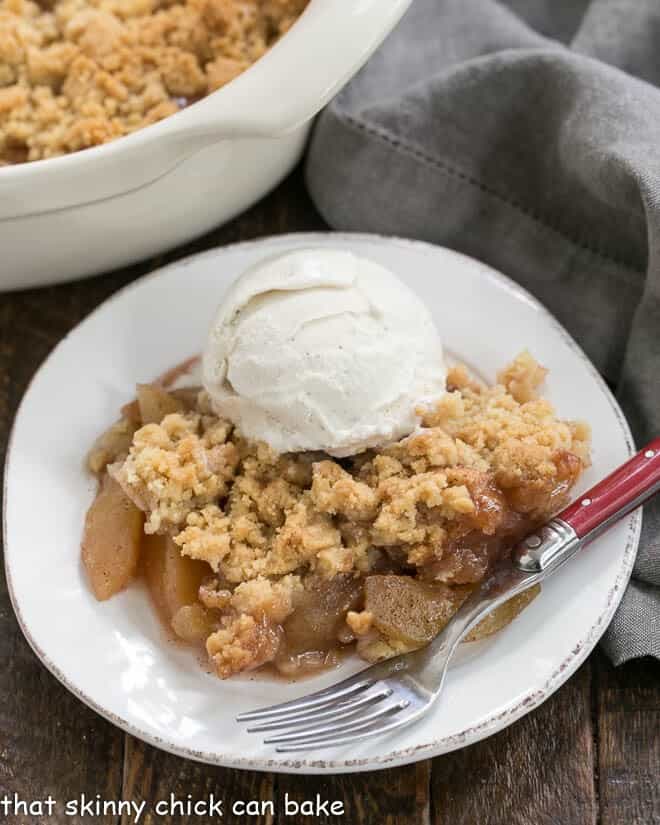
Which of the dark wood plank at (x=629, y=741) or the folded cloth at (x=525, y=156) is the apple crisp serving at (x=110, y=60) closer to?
the folded cloth at (x=525, y=156)

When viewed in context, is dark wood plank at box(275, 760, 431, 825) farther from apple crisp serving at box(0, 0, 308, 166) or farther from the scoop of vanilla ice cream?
apple crisp serving at box(0, 0, 308, 166)

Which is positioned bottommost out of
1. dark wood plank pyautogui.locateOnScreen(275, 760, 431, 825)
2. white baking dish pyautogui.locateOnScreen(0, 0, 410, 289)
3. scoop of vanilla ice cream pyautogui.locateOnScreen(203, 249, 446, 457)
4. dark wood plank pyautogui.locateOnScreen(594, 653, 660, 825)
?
dark wood plank pyautogui.locateOnScreen(275, 760, 431, 825)

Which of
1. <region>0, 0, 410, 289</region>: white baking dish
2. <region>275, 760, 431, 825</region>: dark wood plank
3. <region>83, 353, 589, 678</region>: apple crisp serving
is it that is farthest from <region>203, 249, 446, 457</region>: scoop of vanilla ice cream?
<region>275, 760, 431, 825</region>: dark wood plank

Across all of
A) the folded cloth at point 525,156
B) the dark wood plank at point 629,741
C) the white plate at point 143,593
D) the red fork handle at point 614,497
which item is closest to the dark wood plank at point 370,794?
the white plate at point 143,593

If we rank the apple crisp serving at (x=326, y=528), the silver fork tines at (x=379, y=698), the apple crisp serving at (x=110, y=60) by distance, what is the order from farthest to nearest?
the apple crisp serving at (x=110, y=60), the apple crisp serving at (x=326, y=528), the silver fork tines at (x=379, y=698)

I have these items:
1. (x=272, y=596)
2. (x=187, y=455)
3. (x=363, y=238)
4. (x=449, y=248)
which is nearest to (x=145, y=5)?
(x=363, y=238)

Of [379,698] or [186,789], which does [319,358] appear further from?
[186,789]

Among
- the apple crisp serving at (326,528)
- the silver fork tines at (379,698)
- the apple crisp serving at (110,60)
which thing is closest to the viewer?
the silver fork tines at (379,698)

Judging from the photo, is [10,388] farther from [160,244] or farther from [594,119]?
[594,119]
